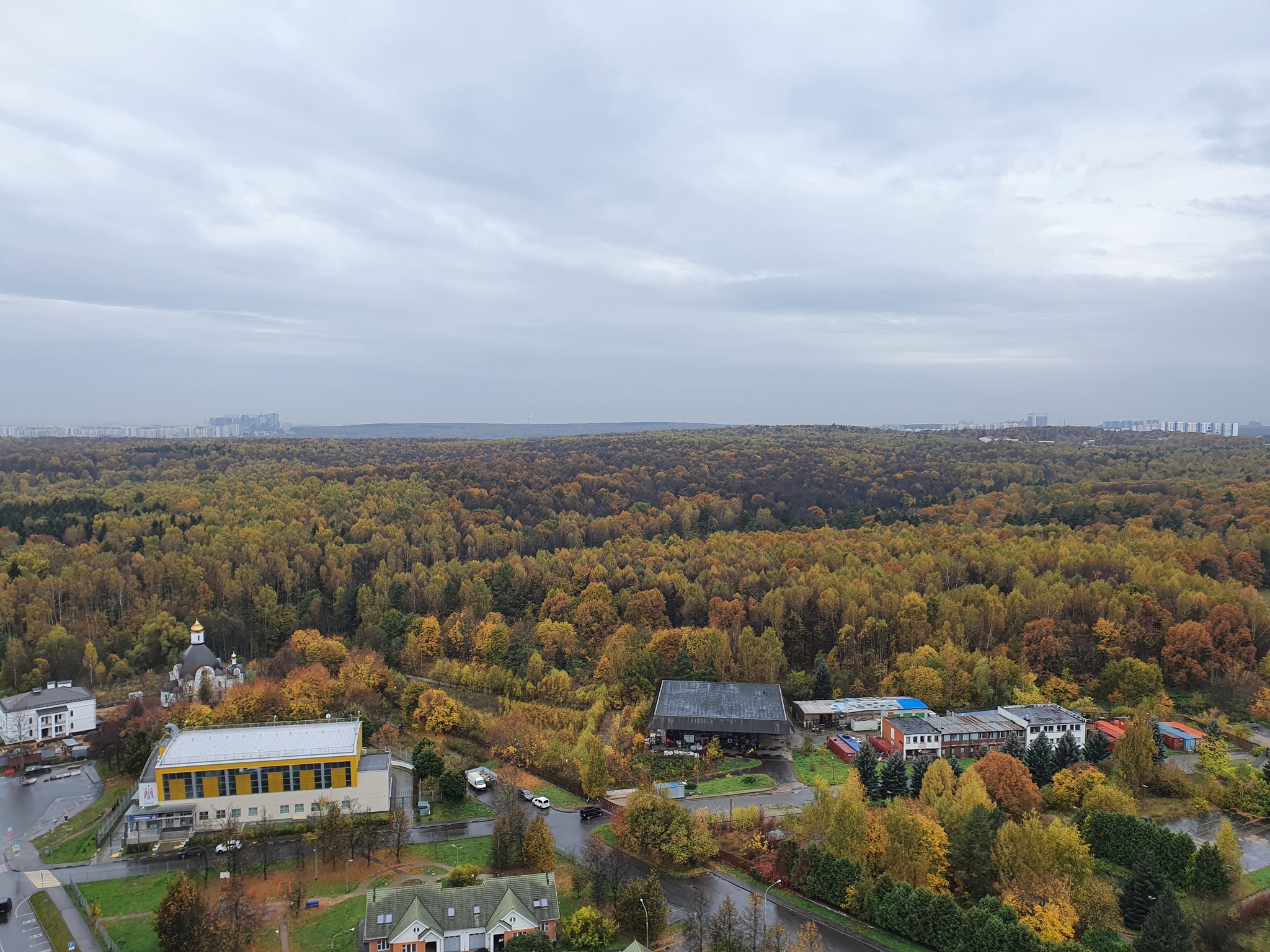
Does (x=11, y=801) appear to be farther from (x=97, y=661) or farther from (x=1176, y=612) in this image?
(x=1176, y=612)

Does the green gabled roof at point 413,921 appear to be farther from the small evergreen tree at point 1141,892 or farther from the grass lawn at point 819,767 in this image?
the small evergreen tree at point 1141,892

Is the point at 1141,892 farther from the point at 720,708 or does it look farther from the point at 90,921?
the point at 90,921

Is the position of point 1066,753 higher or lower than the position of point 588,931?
higher

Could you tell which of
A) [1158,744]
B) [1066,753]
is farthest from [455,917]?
[1158,744]

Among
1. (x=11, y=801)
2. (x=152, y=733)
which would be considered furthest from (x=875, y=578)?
(x=11, y=801)

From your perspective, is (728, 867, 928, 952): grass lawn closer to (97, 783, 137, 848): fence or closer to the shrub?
the shrub

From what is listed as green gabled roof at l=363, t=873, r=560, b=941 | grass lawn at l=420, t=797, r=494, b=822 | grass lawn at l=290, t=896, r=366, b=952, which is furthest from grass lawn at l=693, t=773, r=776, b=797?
grass lawn at l=290, t=896, r=366, b=952
